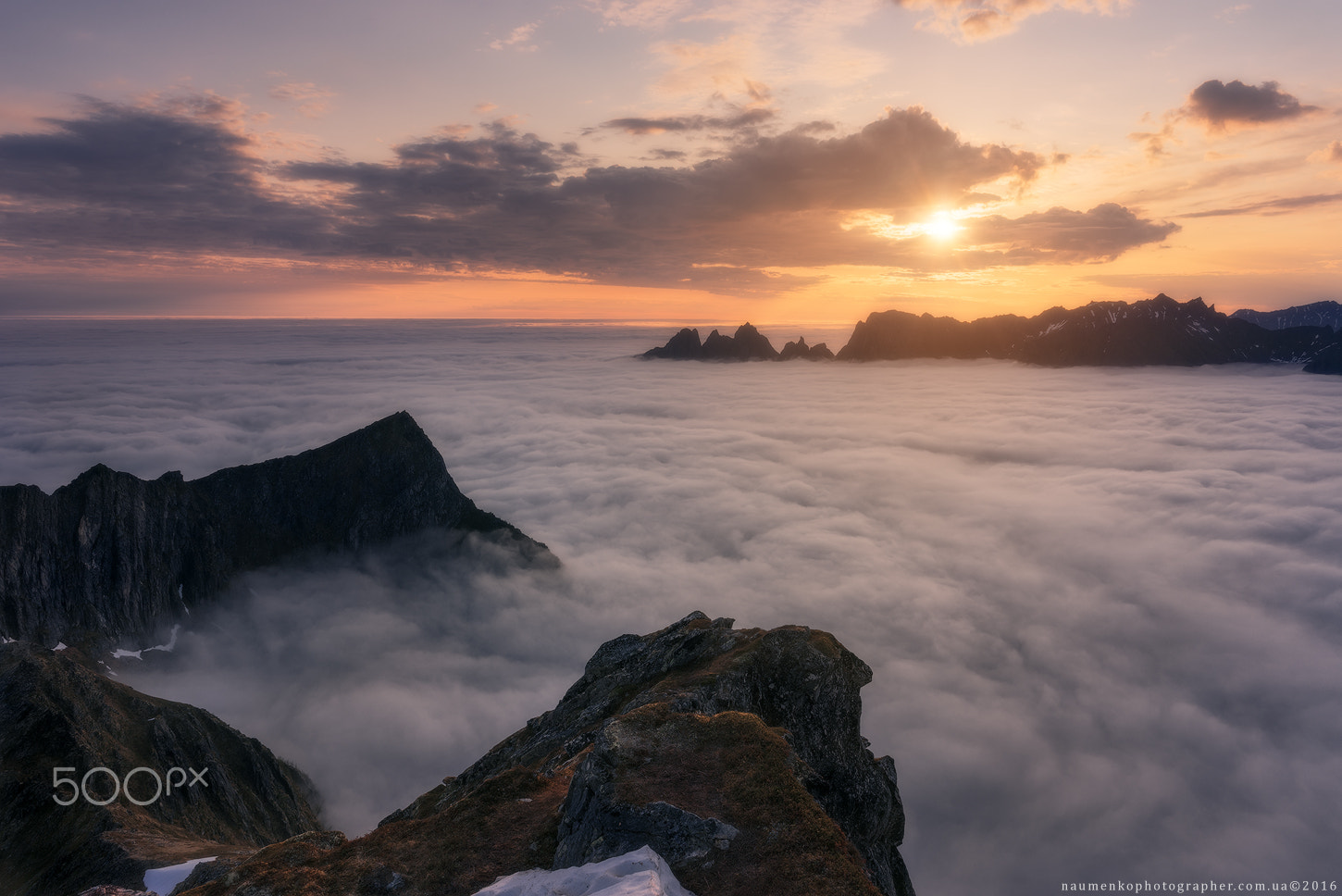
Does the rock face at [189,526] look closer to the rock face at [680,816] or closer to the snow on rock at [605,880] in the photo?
the rock face at [680,816]

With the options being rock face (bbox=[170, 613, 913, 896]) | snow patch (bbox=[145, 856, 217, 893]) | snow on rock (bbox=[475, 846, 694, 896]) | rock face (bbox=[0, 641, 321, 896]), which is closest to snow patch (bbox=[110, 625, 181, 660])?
rock face (bbox=[0, 641, 321, 896])

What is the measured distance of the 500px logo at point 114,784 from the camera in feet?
162

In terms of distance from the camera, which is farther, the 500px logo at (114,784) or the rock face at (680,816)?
the 500px logo at (114,784)

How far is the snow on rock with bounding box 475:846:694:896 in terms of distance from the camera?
20.2 meters

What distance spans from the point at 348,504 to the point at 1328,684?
24976cm

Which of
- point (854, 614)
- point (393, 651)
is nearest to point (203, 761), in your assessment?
point (393, 651)

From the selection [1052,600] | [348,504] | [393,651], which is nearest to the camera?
[393,651]

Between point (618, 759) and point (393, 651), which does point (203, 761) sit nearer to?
point (618, 759)

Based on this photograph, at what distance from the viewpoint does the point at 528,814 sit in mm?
28578

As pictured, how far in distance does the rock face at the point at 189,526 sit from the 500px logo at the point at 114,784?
213 feet

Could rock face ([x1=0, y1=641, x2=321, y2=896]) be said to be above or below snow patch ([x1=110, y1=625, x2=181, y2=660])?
above

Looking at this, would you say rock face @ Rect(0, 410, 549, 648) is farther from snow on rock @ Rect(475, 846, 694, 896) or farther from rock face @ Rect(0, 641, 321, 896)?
snow on rock @ Rect(475, 846, 694, 896)

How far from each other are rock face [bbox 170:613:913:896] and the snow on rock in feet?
2.78

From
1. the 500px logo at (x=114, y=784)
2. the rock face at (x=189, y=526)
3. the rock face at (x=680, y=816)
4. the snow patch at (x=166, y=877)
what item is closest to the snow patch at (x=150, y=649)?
the rock face at (x=189, y=526)
